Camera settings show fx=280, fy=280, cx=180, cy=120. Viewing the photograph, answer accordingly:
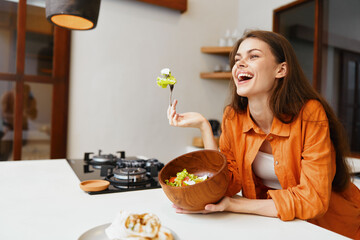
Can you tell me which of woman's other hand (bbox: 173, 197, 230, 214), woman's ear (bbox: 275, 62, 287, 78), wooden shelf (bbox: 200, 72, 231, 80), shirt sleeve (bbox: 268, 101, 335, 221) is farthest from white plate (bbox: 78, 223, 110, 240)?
wooden shelf (bbox: 200, 72, 231, 80)

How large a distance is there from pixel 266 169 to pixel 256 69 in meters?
0.45

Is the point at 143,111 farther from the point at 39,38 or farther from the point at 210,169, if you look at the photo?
the point at 210,169

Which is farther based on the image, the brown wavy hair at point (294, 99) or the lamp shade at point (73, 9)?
the lamp shade at point (73, 9)

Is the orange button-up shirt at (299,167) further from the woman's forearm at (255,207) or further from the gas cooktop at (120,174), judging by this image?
the gas cooktop at (120,174)

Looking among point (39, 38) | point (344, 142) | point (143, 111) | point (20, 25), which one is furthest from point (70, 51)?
point (344, 142)

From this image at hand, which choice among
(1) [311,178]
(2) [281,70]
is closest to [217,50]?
(2) [281,70]

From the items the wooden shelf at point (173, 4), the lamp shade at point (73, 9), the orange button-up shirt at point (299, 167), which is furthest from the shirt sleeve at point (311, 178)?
the wooden shelf at point (173, 4)

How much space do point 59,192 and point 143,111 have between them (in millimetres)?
2131

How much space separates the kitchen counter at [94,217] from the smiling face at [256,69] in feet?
1.81

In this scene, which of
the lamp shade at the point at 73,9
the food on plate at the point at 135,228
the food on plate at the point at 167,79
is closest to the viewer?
the food on plate at the point at 135,228

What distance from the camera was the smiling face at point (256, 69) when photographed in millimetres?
1184

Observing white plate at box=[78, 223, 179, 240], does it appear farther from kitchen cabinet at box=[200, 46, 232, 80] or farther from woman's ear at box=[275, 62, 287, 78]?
kitchen cabinet at box=[200, 46, 232, 80]

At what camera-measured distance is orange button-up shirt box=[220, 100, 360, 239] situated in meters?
0.92

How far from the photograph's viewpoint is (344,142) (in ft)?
3.80
